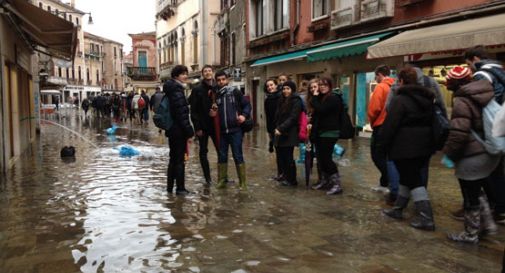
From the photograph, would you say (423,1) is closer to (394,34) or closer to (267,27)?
(394,34)

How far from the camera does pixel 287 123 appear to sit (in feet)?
24.8

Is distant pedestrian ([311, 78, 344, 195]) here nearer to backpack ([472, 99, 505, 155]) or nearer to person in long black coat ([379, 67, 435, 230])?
person in long black coat ([379, 67, 435, 230])

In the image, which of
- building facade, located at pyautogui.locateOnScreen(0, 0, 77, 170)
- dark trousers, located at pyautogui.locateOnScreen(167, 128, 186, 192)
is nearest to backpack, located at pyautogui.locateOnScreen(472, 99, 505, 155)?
dark trousers, located at pyautogui.locateOnScreen(167, 128, 186, 192)

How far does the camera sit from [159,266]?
14.1 ft

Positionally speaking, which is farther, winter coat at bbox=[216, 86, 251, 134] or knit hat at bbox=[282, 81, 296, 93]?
knit hat at bbox=[282, 81, 296, 93]

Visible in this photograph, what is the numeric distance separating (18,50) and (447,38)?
972cm

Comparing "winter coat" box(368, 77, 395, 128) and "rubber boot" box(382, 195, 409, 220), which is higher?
"winter coat" box(368, 77, 395, 128)

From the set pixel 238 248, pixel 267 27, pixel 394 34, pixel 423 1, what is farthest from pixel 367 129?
pixel 238 248

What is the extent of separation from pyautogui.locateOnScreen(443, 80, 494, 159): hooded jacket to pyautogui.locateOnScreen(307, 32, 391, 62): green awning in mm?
9651

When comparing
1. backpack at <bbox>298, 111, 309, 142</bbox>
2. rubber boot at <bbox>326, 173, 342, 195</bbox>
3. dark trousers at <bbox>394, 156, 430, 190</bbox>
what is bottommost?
rubber boot at <bbox>326, 173, 342, 195</bbox>

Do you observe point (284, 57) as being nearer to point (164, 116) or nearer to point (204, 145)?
point (204, 145)

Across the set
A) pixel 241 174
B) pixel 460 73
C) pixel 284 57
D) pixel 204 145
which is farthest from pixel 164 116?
pixel 284 57

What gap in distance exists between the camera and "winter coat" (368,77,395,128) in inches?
268

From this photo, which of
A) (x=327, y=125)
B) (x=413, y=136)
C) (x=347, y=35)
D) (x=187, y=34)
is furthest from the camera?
(x=187, y=34)
